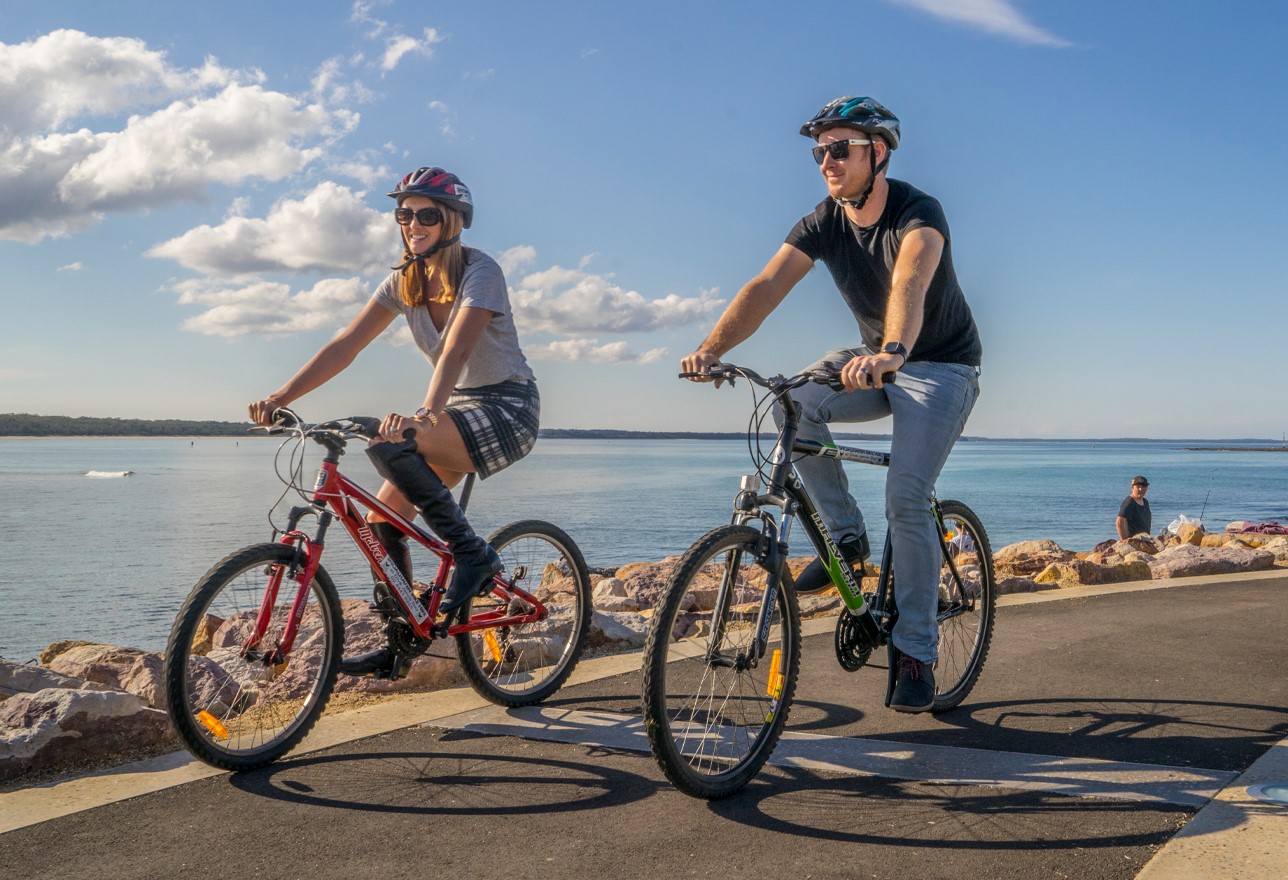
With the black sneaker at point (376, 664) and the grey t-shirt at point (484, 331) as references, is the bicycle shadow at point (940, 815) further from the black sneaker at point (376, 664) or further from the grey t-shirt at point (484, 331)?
the grey t-shirt at point (484, 331)

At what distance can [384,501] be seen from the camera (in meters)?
4.59

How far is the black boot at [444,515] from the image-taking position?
417 cm

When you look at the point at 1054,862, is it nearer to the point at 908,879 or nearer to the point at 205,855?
the point at 908,879

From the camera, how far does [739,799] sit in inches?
139

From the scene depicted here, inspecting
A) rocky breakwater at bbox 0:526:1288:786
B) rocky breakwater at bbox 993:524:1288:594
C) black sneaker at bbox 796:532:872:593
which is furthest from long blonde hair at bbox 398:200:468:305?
rocky breakwater at bbox 993:524:1288:594

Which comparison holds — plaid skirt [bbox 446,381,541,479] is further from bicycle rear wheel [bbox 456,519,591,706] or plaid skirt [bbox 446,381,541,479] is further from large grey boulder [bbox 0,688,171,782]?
large grey boulder [bbox 0,688,171,782]

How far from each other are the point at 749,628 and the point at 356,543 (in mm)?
1498

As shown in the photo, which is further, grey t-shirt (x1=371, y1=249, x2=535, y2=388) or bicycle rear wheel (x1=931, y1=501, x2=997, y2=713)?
bicycle rear wheel (x1=931, y1=501, x2=997, y2=713)

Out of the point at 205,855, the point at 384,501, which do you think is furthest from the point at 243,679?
the point at 205,855

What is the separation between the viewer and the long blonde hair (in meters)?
4.58

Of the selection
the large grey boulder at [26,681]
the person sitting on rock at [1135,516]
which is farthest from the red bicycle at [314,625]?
the person sitting on rock at [1135,516]

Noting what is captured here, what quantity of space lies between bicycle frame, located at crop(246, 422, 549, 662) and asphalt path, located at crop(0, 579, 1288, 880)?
387 mm

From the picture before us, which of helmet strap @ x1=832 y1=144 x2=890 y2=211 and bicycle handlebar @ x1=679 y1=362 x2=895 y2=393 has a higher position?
helmet strap @ x1=832 y1=144 x2=890 y2=211

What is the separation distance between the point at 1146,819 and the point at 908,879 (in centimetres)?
83
